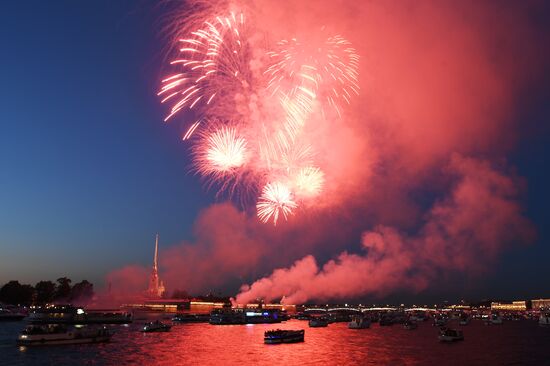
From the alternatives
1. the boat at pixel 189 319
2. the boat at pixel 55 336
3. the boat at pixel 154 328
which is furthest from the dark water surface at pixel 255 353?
the boat at pixel 189 319

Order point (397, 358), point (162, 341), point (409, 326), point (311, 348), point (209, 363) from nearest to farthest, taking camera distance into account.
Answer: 1. point (209, 363)
2. point (397, 358)
3. point (311, 348)
4. point (162, 341)
5. point (409, 326)

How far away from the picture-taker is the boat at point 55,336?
2788 inches

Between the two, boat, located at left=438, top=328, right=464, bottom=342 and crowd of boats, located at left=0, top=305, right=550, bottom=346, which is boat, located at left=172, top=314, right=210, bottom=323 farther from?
boat, located at left=438, top=328, right=464, bottom=342

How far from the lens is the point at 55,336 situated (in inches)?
2884

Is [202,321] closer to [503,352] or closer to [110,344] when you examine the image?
[110,344]

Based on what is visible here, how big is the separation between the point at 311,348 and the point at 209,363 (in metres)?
24.0

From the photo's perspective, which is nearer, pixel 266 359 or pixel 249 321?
pixel 266 359

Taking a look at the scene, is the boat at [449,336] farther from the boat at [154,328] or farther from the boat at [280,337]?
the boat at [154,328]

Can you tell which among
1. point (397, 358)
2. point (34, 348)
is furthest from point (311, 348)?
point (34, 348)

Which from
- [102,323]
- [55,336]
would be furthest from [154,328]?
[102,323]

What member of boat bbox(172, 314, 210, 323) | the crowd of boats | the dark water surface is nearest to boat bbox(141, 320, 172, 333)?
the crowd of boats

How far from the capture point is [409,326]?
14575 cm

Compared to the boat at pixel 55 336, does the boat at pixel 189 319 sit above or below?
below

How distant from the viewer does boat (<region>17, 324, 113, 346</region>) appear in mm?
70812
